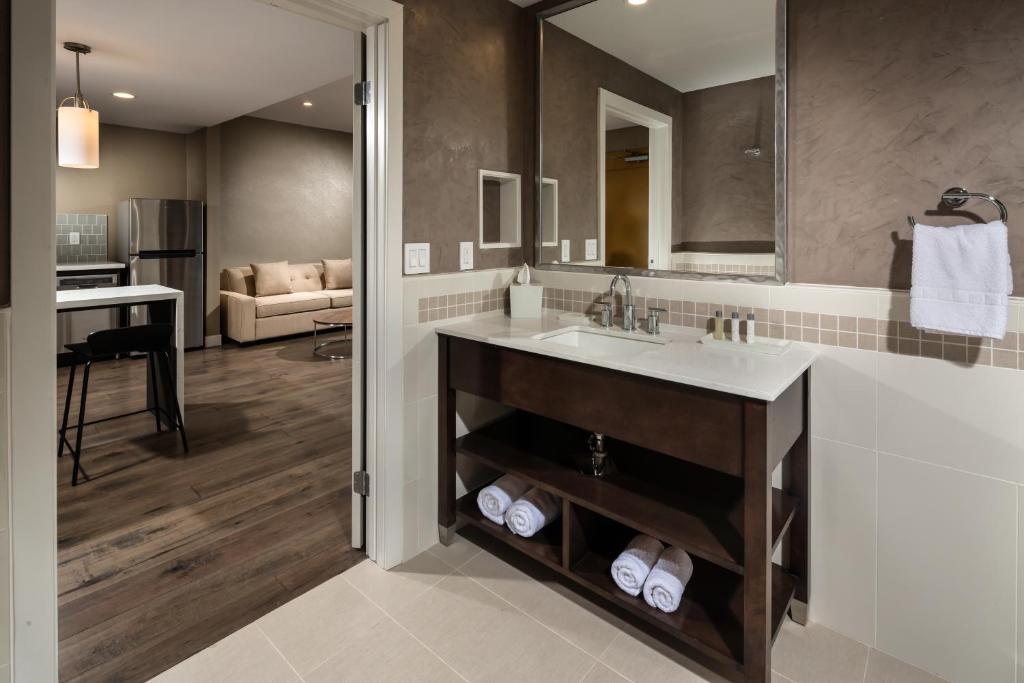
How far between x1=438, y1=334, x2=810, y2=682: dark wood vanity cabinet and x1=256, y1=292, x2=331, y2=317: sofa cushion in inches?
183

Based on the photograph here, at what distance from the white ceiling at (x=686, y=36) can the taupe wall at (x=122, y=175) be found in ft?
18.7

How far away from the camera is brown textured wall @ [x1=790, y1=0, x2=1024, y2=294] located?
4.53 feet

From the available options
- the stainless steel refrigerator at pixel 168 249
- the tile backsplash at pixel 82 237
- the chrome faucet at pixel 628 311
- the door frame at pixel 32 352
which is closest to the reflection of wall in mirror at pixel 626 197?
the chrome faucet at pixel 628 311

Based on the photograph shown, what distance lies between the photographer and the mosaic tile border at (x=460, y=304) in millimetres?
2098

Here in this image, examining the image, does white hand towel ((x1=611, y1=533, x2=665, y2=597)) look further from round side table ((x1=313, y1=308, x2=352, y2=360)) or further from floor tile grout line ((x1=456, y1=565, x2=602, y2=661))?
round side table ((x1=313, y1=308, x2=352, y2=360))

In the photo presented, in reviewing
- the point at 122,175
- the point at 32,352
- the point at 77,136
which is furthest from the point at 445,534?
the point at 122,175

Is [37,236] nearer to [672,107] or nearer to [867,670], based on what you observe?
[672,107]

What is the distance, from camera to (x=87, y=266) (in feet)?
17.9

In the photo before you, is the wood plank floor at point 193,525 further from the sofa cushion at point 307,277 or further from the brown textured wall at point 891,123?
the sofa cushion at point 307,277

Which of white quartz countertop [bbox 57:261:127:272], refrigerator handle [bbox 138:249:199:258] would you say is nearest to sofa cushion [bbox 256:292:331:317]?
refrigerator handle [bbox 138:249:199:258]

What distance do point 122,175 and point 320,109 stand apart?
7.25 feet

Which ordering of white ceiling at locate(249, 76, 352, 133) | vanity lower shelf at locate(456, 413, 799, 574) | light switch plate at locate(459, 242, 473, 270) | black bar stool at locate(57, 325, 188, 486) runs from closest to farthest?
vanity lower shelf at locate(456, 413, 799, 574) < light switch plate at locate(459, 242, 473, 270) < black bar stool at locate(57, 325, 188, 486) < white ceiling at locate(249, 76, 352, 133)

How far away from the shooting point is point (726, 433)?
140 cm

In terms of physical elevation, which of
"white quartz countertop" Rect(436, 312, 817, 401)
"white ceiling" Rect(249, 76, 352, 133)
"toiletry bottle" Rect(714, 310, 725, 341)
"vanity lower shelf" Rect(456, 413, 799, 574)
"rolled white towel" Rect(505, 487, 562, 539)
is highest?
"white ceiling" Rect(249, 76, 352, 133)
